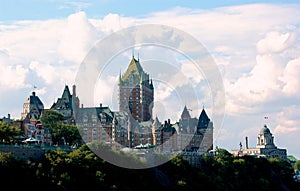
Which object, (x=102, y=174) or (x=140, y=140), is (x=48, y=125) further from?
(x=102, y=174)

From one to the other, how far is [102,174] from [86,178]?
283 cm

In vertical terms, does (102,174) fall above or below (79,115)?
below

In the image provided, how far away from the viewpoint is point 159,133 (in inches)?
5856

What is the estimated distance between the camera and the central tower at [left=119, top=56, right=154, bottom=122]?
513 feet

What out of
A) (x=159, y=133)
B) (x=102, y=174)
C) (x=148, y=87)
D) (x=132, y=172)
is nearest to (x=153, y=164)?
(x=132, y=172)

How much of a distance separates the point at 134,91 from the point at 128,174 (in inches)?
2545

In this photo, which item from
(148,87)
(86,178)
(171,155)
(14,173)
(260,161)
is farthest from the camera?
(148,87)

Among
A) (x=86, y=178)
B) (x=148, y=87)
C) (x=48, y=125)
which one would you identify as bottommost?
(x=86, y=178)

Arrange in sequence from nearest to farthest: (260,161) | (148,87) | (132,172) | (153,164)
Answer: (132,172), (153,164), (260,161), (148,87)

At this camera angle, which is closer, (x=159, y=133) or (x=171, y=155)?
(x=171, y=155)

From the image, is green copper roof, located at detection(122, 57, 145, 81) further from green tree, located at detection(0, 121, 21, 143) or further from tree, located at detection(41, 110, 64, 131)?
green tree, located at detection(0, 121, 21, 143)

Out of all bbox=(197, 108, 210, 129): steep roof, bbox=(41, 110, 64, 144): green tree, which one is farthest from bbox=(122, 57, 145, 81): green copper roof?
bbox=(41, 110, 64, 144): green tree

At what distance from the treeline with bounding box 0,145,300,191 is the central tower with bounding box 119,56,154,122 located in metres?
24.2

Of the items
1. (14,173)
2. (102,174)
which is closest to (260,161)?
(102,174)
